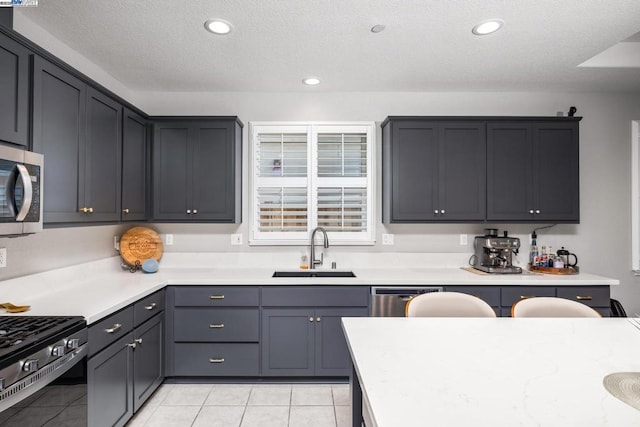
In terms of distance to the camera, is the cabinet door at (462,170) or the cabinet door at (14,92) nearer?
the cabinet door at (14,92)

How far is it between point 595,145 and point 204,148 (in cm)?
378

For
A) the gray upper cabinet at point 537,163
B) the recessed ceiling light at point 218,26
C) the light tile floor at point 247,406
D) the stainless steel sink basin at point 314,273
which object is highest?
the recessed ceiling light at point 218,26

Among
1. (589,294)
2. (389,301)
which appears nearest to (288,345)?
(389,301)

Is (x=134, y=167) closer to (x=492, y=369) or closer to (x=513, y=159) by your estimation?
(x=492, y=369)

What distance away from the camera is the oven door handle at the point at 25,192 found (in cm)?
164

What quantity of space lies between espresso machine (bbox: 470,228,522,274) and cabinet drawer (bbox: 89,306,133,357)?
2826 mm

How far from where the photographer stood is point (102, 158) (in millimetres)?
2443

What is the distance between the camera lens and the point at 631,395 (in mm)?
993

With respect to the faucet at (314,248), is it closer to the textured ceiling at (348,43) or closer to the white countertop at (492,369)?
the textured ceiling at (348,43)

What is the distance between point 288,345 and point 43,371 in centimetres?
170

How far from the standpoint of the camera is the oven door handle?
164 centimetres

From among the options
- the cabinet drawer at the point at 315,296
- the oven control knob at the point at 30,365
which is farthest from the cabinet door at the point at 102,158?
the cabinet drawer at the point at 315,296

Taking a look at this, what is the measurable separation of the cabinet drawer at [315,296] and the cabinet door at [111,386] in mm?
1027

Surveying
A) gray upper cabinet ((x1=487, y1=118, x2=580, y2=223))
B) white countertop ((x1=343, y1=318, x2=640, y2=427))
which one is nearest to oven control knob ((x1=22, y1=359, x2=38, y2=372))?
white countertop ((x1=343, y1=318, x2=640, y2=427))
